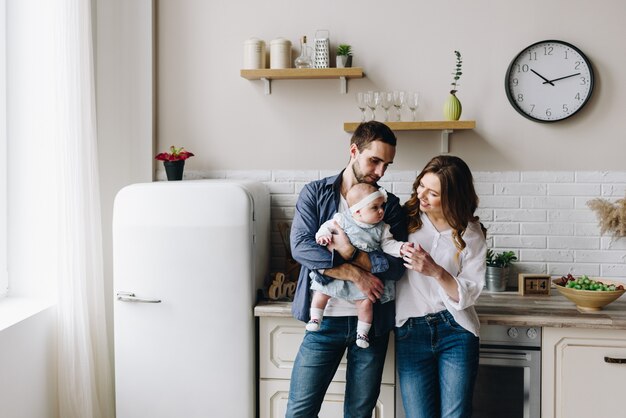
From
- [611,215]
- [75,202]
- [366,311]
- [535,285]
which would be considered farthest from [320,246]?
→ [611,215]

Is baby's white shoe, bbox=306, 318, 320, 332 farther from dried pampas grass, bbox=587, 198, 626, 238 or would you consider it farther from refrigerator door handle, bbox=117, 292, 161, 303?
dried pampas grass, bbox=587, 198, 626, 238

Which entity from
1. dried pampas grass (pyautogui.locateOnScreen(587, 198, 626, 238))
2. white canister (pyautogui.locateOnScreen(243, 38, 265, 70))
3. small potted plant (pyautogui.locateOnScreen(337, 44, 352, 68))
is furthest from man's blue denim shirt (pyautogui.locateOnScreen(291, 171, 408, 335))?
dried pampas grass (pyautogui.locateOnScreen(587, 198, 626, 238))

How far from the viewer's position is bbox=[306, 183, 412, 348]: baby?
2.20 meters

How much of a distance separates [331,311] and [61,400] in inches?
52.6

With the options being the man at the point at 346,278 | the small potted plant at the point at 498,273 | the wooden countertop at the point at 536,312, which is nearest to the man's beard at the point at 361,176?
the man at the point at 346,278

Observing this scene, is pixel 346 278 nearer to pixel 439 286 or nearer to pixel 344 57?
pixel 439 286

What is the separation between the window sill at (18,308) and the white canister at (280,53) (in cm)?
163

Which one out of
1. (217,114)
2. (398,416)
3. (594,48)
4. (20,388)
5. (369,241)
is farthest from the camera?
(217,114)

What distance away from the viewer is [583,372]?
8.23 feet

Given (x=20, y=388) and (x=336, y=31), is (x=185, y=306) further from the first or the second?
(x=336, y=31)

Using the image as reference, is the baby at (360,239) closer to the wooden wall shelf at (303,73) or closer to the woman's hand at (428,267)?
the woman's hand at (428,267)

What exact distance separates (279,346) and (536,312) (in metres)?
1.16

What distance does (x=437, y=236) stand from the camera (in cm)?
232

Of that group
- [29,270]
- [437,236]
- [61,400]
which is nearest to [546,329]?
[437,236]
